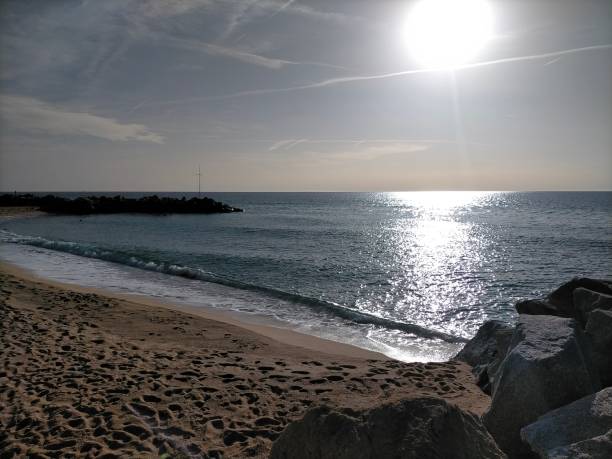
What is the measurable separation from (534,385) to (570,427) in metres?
0.73

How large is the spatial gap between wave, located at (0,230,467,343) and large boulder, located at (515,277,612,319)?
147 inches

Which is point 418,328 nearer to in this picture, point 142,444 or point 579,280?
point 579,280

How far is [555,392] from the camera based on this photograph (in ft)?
15.1

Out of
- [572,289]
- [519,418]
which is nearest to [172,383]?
[519,418]

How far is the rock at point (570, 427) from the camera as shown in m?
3.80

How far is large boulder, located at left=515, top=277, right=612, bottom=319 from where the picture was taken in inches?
316

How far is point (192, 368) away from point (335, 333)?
515cm

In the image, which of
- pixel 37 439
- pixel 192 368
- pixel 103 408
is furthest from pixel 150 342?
pixel 37 439

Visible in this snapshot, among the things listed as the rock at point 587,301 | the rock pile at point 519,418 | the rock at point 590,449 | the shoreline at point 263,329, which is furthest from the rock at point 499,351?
the rock at point 590,449

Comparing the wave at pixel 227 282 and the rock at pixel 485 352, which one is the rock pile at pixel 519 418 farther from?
the wave at pixel 227 282

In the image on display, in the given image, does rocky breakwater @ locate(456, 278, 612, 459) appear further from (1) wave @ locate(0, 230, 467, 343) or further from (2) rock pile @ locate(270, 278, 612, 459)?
(1) wave @ locate(0, 230, 467, 343)

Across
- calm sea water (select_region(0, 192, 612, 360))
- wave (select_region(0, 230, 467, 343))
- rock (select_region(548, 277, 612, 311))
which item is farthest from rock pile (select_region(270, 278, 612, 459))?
wave (select_region(0, 230, 467, 343))

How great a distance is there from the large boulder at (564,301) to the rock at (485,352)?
2.09 ft

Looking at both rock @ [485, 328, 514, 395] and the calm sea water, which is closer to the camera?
rock @ [485, 328, 514, 395]
